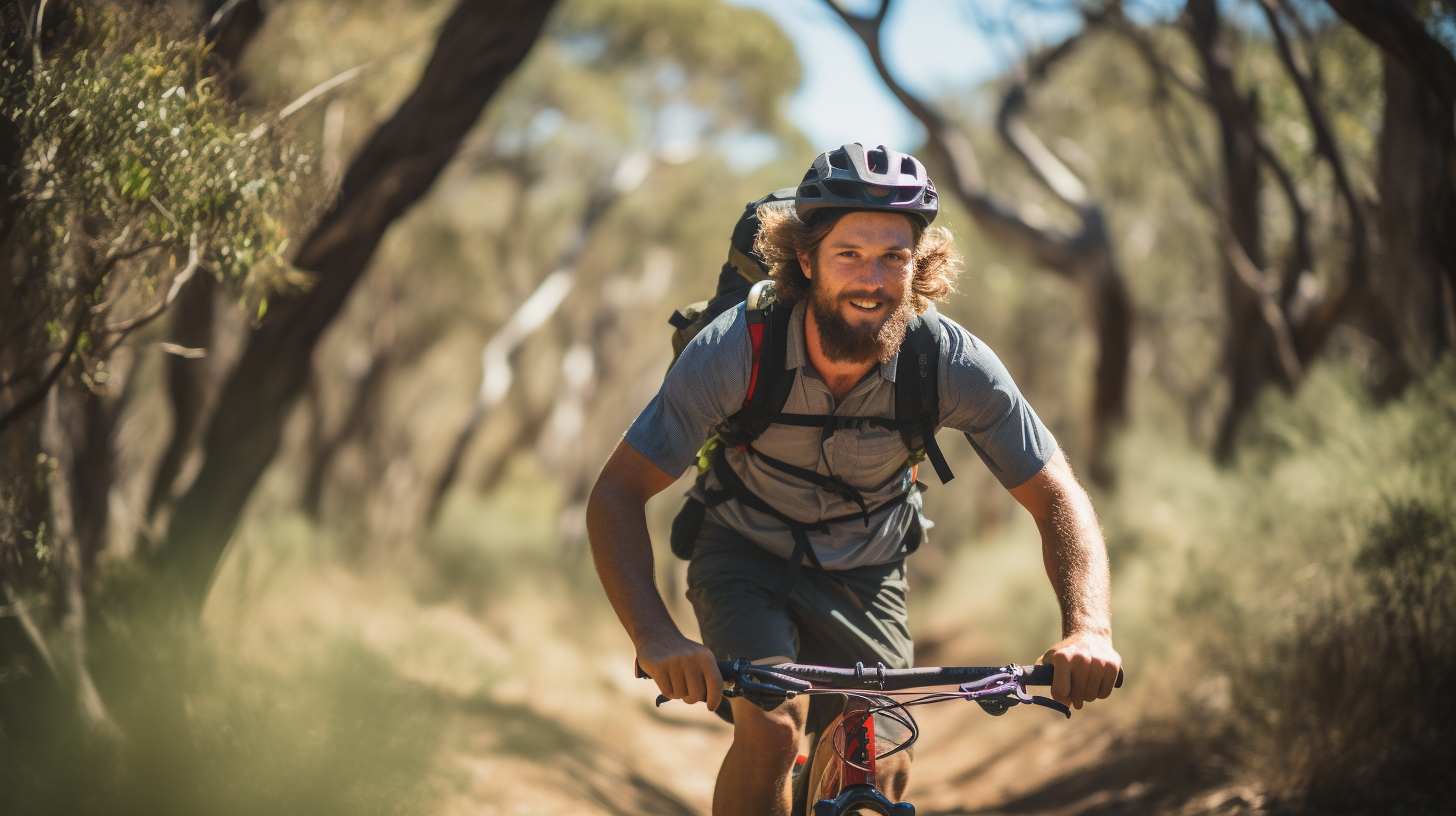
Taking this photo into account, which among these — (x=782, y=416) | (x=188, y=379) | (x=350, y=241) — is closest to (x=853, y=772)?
(x=782, y=416)

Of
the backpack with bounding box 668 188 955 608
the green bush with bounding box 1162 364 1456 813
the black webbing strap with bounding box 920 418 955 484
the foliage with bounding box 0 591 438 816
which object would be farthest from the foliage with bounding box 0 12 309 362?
the green bush with bounding box 1162 364 1456 813

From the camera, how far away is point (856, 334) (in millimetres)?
2648

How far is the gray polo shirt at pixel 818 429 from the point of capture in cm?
258

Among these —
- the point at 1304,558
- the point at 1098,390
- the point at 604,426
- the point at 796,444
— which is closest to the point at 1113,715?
the point at 1304,558

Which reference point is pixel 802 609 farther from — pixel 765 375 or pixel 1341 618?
pixel 1341 618

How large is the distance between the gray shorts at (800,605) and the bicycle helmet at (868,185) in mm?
965

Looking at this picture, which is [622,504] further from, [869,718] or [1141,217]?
[1141,217]

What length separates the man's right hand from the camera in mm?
2211

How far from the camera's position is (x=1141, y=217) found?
19188 mm

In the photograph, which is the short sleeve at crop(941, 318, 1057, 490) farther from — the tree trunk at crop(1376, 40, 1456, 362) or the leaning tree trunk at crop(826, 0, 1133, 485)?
the leaning tree trunk at crop(826, 0, 1133, 485)

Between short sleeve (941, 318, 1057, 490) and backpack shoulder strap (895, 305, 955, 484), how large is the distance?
23 millimetres

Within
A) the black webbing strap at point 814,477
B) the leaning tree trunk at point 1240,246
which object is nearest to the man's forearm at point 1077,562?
the black webbing strap at point 814,477

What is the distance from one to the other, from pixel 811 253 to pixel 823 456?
0.53 meters

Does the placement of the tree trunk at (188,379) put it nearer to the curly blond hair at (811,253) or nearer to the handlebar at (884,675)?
the curly blond hair at (811,253)
